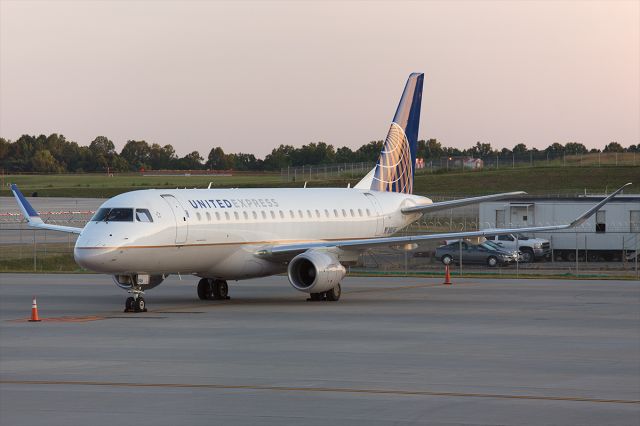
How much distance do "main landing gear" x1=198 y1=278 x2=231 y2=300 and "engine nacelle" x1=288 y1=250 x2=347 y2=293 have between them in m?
3.06

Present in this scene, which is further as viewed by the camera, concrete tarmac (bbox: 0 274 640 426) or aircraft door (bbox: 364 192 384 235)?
aircraft door (bbox: 364 192 384 235)

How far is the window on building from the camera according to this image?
6203 centimetres

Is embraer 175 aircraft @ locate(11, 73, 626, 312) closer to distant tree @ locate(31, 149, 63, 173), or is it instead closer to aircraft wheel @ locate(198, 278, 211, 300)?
aircraft wheel @ locate(198, 278, 211, 300)

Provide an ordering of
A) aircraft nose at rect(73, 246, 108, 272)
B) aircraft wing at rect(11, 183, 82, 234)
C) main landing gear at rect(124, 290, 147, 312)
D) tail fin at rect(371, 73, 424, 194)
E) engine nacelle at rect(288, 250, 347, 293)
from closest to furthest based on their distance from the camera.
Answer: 1. aircraft nose at rect(73, 246, 108, 272)
2. main landing gear at rect(124, 290, 147, 312)
3. engine nacelle at rect(288, 250, 347, 293)
4. aircraft wing at rect(11, 183, 82, 234)
5. tail fin at rect(371, 73, 424, 194)

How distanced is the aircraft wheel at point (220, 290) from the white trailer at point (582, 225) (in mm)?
23197

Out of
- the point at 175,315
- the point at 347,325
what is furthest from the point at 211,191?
the point at 347,325

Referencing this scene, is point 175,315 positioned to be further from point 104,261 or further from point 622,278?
Result: point 622,278

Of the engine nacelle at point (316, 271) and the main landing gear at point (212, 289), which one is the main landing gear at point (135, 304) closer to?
the engine nacelle at point (316, 271)

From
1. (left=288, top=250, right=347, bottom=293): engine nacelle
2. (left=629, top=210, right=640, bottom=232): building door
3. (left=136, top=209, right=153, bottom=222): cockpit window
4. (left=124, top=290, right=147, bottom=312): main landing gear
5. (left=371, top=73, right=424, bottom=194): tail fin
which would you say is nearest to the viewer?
(left=124, top=290, right=147, bottom=312): main landing gear

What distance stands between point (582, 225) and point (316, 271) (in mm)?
31690

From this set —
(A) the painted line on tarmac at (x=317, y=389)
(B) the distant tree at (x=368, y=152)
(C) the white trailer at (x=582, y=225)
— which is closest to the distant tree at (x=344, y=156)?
(B) the distant tree at (x=368, y=152)

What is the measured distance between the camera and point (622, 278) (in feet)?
160

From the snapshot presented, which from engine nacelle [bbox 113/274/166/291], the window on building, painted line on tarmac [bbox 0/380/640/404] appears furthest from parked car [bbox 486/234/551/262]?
painted line on tarmac [bbox 0/380/640/404]

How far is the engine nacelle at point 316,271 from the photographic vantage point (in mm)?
35406
